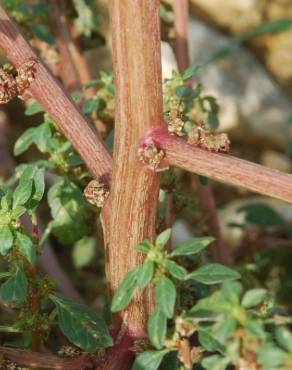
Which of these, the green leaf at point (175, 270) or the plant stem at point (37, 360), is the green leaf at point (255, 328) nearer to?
the green leaf at point (175, 270)

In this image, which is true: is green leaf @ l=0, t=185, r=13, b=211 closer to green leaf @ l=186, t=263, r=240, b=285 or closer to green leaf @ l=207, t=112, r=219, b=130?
green leaf @ l=186, t=263, r=240, b=285

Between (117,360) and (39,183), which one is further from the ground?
(39,183)

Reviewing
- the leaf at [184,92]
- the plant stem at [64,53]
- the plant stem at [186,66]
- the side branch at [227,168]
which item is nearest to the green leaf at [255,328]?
the side branch at [227,168]

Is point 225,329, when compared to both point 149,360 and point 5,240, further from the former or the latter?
point 5,240

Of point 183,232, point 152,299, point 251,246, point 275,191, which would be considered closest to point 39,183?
point 152,299

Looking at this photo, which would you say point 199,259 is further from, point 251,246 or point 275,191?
point 251,246

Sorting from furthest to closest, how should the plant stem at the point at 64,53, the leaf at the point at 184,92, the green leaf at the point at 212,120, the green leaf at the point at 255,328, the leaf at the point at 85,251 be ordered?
1. the leaf at the point at 85,251
2. the plant stem at the point at 64,53
3. the green leaf at the point at 212,120
4. the leaf at the point at 184,92
5. the green leaf at the point at 255,328

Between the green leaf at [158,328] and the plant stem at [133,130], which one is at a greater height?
the plant stem at [133,130]
